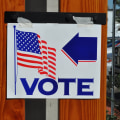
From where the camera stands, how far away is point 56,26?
107 centimetres

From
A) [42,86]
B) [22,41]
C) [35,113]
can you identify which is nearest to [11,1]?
[22,41]

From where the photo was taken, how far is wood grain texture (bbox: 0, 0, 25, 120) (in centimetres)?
108

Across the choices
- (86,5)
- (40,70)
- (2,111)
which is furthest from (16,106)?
(86,5)

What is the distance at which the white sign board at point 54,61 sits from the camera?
1.07 meters

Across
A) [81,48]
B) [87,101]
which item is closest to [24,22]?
[81,48]

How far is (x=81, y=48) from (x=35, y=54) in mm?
213

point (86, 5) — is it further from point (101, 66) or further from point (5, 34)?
point (5, 34)

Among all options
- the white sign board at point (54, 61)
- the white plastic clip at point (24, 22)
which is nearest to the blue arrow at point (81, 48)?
the white sign board at point (54, 61)

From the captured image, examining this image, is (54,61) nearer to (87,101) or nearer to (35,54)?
(35,54)

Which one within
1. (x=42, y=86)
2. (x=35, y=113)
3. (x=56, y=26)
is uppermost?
(x=56, y=26)

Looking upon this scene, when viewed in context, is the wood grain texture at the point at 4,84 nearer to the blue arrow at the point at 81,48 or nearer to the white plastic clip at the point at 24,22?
the white plastic clip at the point at 24,22

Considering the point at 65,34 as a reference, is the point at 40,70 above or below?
below

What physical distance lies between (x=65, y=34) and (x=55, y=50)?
0.09 metres

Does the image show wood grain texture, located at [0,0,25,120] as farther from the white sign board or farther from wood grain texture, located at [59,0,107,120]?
wood grain texture, located at [59,0,107,120]
